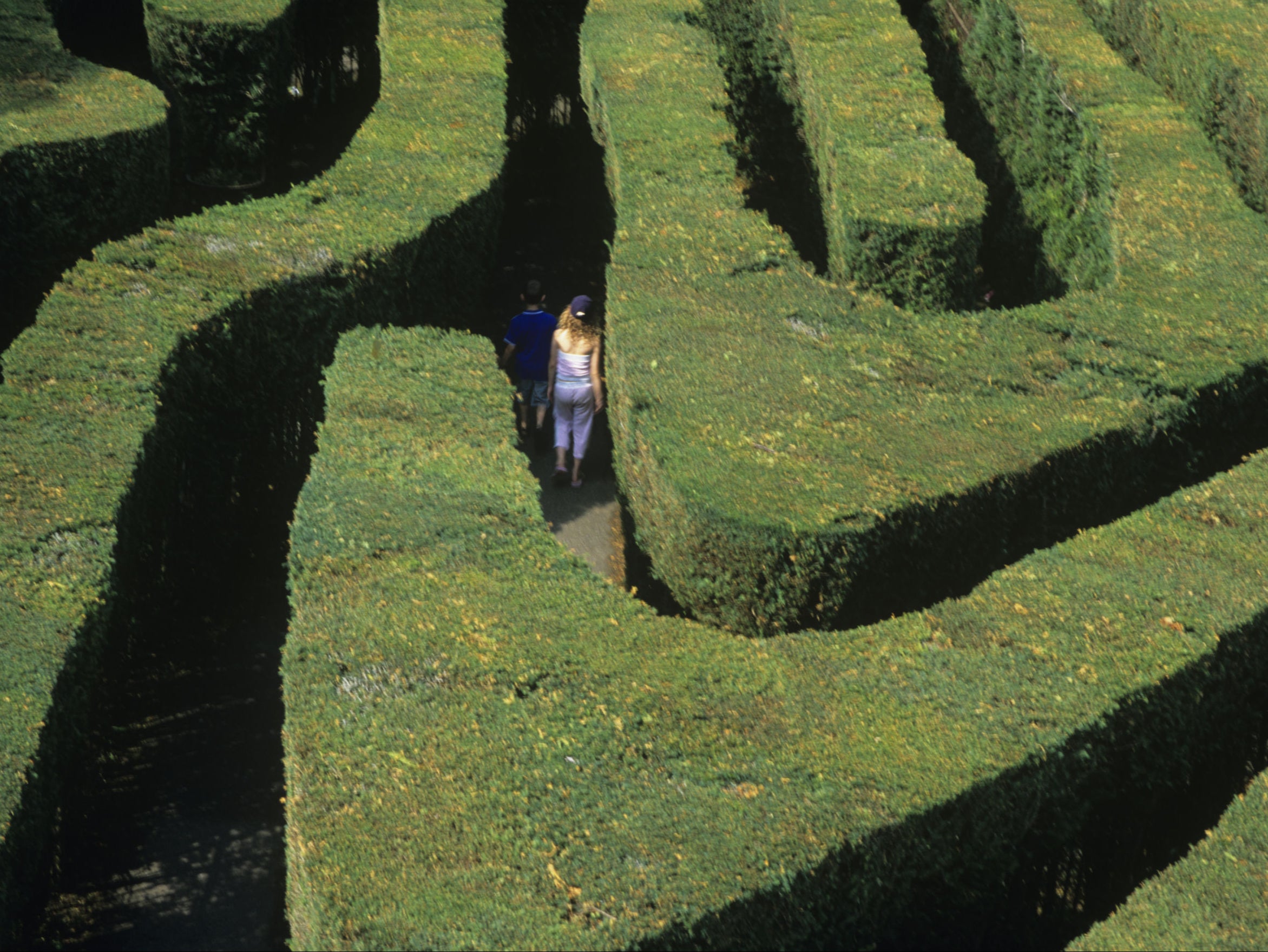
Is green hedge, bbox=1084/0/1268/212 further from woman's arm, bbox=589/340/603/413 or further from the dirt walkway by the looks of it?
the dirt walkway

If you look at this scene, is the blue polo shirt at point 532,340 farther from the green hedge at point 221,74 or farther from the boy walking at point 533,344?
the green hedge at point 221,74

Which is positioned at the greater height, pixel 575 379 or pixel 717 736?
pixel 717 736

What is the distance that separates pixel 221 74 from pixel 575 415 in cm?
701

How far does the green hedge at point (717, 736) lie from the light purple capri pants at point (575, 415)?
3590 mm

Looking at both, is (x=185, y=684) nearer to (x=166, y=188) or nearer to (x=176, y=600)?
(x=176, y=600)

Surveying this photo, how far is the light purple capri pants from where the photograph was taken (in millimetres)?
12891

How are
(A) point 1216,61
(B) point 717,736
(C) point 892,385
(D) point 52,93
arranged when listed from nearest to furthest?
(B) point 717,736
(C) point 892,385
(D) point 52,93
(A) point 1216,61

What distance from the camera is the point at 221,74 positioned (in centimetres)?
1630

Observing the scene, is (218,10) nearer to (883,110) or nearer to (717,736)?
(883,110)

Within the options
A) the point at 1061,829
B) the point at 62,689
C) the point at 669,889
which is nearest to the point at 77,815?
the point at 62,689

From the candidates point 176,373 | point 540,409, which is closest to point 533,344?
point 540,409

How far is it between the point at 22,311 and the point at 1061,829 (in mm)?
11285

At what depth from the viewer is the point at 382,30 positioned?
1727 cm

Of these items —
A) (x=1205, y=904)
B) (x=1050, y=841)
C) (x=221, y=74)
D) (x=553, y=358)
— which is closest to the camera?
(x=1205, y=904)
